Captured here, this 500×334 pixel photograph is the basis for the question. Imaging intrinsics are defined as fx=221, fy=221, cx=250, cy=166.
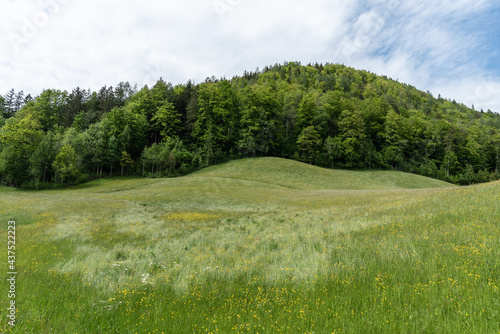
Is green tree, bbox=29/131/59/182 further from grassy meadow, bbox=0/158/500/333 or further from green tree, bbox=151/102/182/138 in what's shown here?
grassy meadow, bbox=0/158/500/333

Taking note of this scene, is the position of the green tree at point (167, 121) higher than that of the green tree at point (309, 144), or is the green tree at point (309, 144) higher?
the green tree at point (167, 121)

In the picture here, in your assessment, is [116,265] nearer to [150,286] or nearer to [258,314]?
[150,286]

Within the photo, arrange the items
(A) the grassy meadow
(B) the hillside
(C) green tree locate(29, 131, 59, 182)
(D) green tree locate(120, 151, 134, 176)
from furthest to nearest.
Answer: (D) green tree locate(120, 151, 134, 176)
(C) green tree locate(29, 131, 59, 182)
(B) the hillside
(A) the grassy meadow

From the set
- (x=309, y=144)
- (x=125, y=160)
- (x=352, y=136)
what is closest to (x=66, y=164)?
(x=125, y=160)

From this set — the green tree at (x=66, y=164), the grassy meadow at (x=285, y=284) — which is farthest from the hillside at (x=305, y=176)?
the grassy meadow at (x=285, y=284)

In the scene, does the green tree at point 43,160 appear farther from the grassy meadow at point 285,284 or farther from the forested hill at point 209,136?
the grassy meadow at point 285,284

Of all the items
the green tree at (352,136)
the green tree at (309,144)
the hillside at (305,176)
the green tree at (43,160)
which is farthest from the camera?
the green tree at (309,144)

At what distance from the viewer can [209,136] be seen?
70375mm

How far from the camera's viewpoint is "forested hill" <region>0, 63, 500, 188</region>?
57969mm

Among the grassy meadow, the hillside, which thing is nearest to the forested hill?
the hillside

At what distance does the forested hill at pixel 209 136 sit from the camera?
57969 mm

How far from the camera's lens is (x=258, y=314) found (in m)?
4.38

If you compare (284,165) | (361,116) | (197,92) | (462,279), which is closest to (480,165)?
(361,116)

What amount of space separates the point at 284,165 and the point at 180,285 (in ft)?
190
